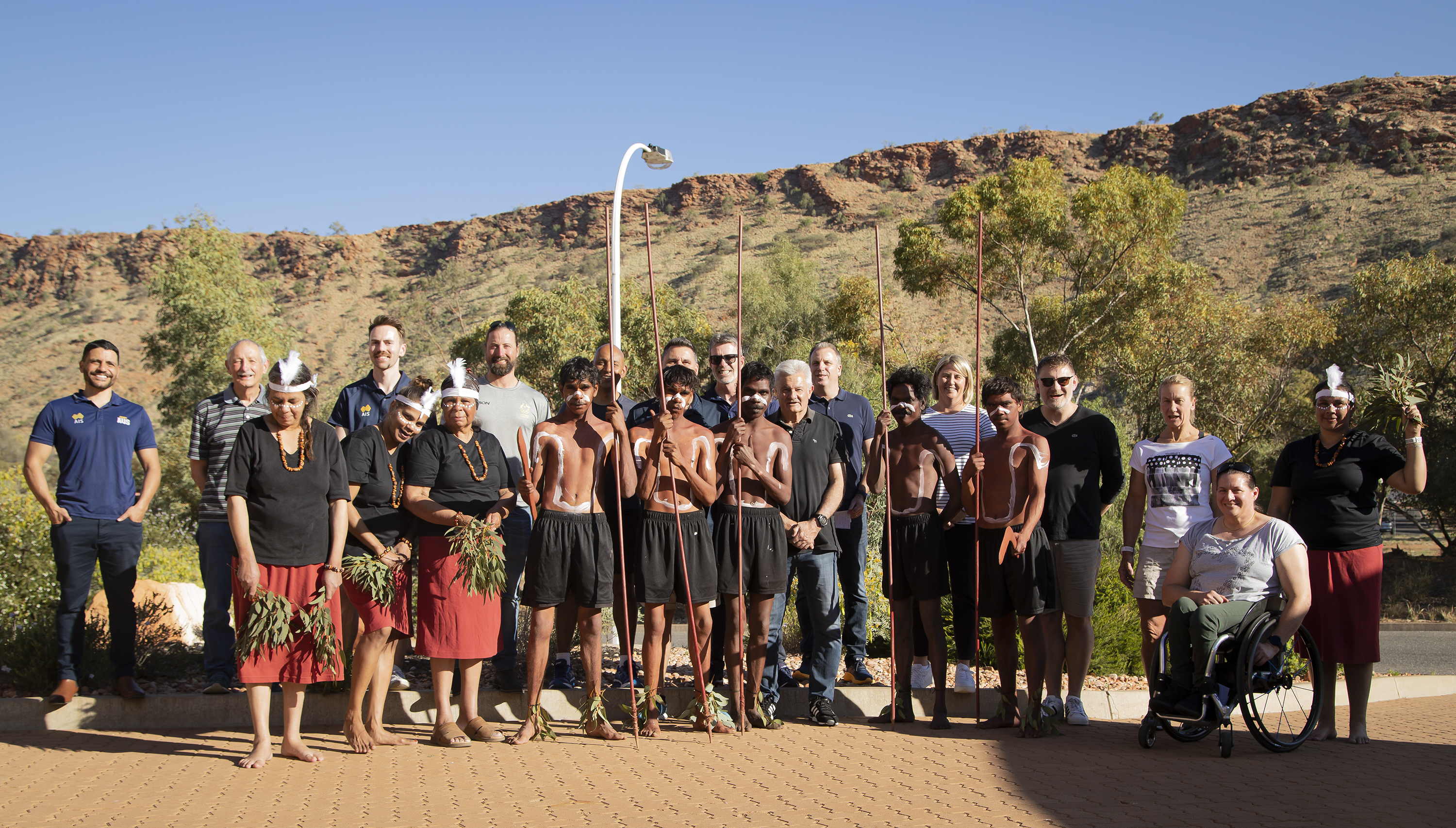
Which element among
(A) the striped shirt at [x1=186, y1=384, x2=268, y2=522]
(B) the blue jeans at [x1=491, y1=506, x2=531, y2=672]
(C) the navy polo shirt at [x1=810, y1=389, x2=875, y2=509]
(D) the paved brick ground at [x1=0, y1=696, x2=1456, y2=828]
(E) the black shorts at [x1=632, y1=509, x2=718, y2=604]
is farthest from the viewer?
(C) the navy polo shirt at [x1=810, y1=389, x2=875, y2=509]

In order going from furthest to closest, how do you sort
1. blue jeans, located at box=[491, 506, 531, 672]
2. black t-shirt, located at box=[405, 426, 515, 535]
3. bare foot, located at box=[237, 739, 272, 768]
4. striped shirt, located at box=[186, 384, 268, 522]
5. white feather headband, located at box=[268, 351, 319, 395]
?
blue jeans, located at box=[491, 506, 531, 672]
striped shirt, located at box=[186, 384, 268, 522]
black t-shirt, located at box=[405, 426, 515, 535]
white feather headband, located at box=[268, 351, 319, 395]
bare foot, located at box=[237, 739, 272, 768]

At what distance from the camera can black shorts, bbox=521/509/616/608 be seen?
592 centimetres

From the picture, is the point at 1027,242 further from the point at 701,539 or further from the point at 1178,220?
the point at 701,539

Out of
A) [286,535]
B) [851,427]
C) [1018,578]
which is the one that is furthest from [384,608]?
[1018,578]

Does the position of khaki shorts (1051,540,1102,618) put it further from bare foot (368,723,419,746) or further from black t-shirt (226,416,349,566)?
black t-shirt (226,416,349,566)

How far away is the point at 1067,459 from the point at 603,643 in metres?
5.21

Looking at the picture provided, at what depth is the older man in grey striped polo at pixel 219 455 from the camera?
6277 millimetres

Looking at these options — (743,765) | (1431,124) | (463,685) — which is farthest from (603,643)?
(1431,124)

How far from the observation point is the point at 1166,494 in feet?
20.9

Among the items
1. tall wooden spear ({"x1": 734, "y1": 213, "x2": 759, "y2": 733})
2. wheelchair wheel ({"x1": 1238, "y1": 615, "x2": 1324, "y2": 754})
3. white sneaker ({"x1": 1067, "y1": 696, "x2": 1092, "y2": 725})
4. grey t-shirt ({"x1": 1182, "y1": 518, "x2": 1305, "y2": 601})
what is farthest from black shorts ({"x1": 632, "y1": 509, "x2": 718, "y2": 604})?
wheelchair wheel ({"x1": 1238, "y1": 615, "x2": 1324, "y2": 754})

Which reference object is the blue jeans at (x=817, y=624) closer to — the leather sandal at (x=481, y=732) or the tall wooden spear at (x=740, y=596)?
the tall wooden spear at (x=740, y=596)

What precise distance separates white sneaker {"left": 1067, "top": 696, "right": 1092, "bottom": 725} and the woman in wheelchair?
31.0 inches

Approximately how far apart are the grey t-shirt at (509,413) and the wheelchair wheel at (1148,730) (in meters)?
3.87

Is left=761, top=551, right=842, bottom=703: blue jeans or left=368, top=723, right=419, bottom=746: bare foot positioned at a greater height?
left=761, top=551, right=842, bottom=703: blue jeans
